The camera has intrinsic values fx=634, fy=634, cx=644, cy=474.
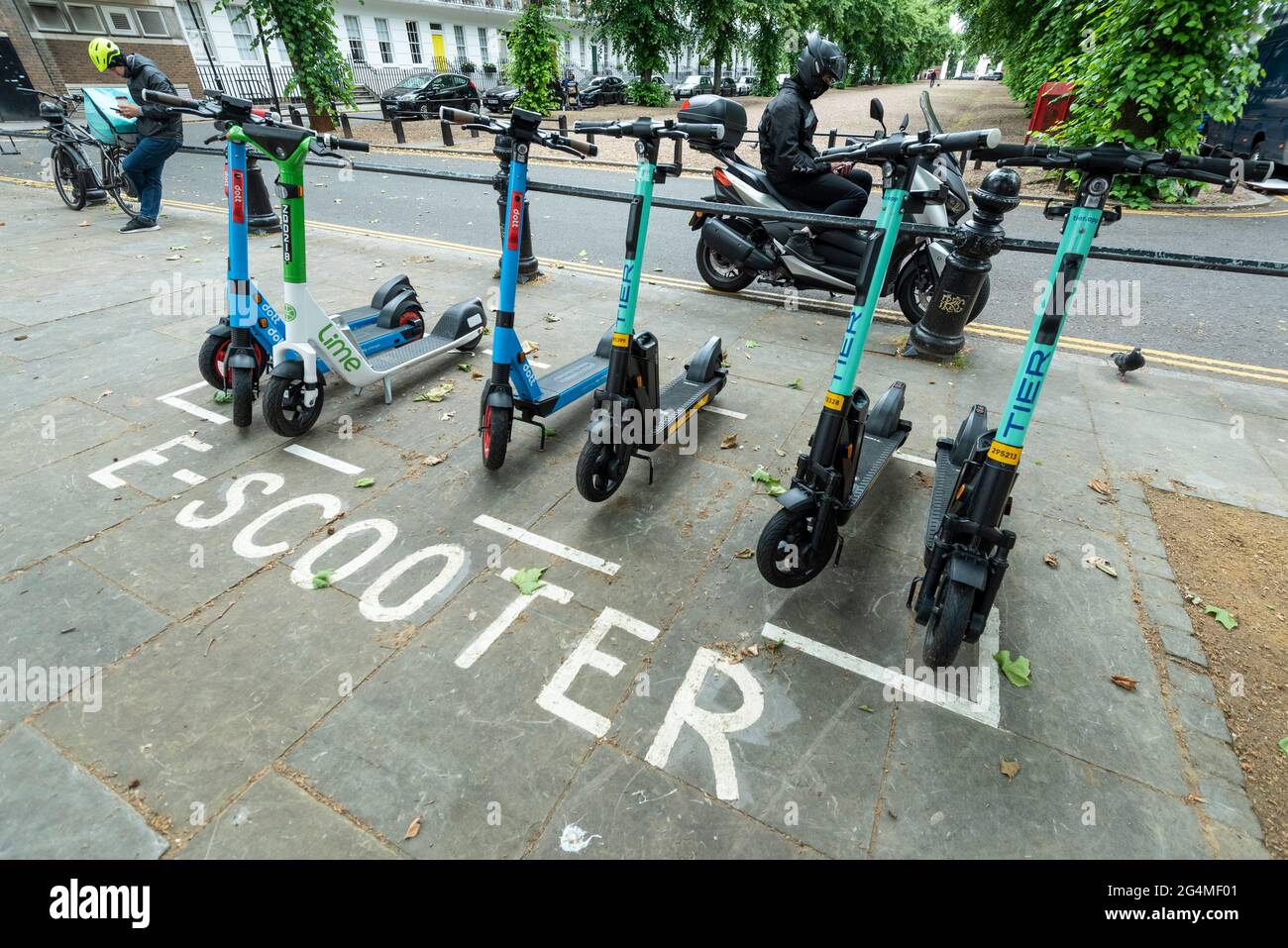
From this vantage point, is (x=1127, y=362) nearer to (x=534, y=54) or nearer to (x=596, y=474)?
(x=596, y=474)

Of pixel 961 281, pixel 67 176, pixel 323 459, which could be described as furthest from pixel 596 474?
pixel 67 176

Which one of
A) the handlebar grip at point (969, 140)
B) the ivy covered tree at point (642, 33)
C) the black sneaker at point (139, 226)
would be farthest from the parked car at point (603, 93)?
the handlebar grip at point (969, 140)

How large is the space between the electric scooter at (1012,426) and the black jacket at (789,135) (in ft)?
13.6

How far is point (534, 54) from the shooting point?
21.4m

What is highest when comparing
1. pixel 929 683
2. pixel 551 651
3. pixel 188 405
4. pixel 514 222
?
pixel 514 222

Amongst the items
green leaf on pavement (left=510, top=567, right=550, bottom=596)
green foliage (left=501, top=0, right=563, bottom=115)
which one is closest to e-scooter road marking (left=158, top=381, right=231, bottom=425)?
green leaf on pavement (left=510, top=567, right=550, bottom=596)

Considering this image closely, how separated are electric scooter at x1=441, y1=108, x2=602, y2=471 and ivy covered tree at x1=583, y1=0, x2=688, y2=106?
1228 inches

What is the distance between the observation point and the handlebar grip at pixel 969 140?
7.55ft

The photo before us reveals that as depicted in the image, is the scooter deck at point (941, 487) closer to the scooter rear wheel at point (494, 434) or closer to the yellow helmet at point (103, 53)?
the scooter rear wheel at point (494, 434)

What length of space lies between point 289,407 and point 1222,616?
5338mm

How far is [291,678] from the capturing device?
261cm

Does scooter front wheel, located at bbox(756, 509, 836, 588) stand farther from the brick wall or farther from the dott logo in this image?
the brick wall

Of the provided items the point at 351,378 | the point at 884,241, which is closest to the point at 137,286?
the point at 351,378
